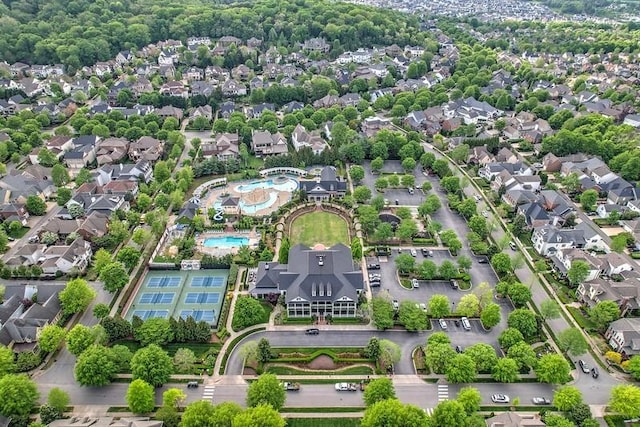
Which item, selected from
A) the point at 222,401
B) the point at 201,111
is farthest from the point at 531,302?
the point at 201,111

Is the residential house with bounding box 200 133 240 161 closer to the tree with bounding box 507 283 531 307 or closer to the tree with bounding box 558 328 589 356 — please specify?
the tree with bounding box 507 283 531 307

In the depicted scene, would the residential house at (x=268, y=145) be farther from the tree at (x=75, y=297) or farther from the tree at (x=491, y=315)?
the tree at (x=491, y=315)

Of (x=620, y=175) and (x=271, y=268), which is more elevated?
(x=620, y=175)

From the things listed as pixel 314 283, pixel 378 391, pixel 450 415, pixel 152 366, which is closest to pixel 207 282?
pixel 314 283

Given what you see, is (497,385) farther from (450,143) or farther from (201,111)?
(201,111)

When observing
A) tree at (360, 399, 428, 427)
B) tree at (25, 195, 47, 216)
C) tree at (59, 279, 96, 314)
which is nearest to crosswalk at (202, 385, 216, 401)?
tree at (360, 399, 428, 427)

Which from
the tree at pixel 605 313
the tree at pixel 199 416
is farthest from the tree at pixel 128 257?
the tree at pixel 605 313

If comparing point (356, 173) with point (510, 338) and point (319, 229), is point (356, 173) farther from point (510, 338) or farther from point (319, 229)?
point (510, 338)
